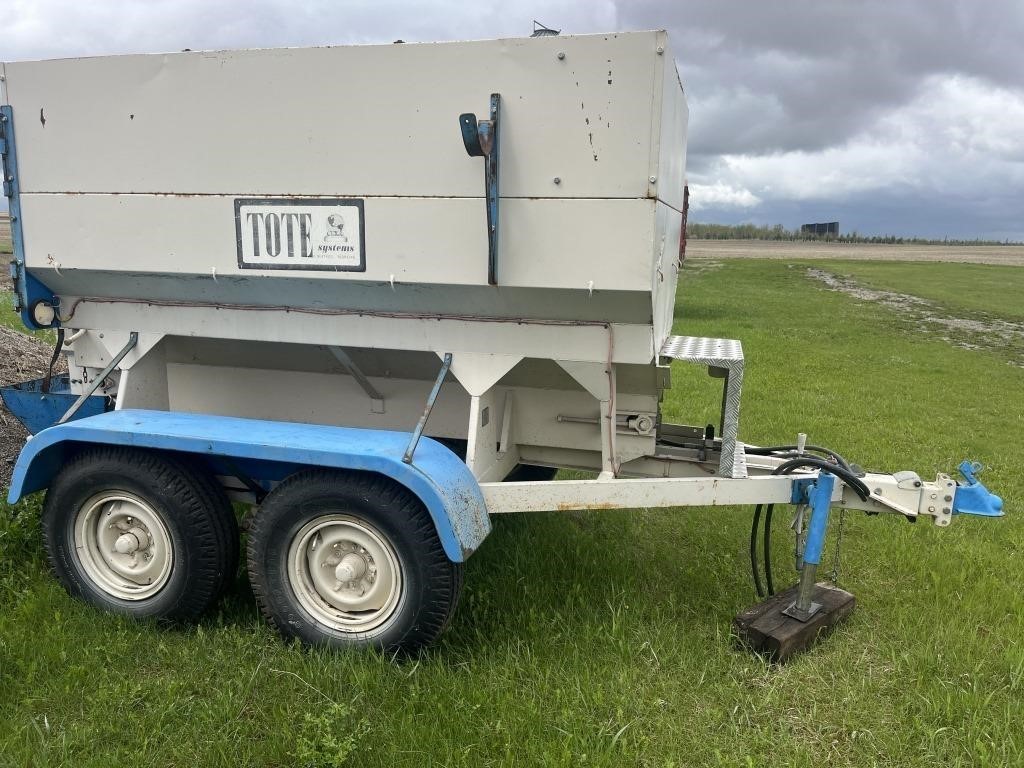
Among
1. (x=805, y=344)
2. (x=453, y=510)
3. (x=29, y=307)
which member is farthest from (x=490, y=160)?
(x=805, y=344)

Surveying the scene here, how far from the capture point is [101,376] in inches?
156

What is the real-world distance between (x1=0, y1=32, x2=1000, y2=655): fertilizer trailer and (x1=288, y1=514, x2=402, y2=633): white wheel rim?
0.01 meters

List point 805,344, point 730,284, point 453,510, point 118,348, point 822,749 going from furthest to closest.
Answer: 1. point 730,284
2. point 805,344
3. point 118,348
4. point 453,510
5. point 822,749

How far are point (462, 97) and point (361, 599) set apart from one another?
2.20 metres

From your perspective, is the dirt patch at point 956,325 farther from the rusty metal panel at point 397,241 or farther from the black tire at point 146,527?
the black tire at point 146,527

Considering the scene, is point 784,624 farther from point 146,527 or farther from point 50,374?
point 50,374

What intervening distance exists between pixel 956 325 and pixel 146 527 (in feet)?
61.5

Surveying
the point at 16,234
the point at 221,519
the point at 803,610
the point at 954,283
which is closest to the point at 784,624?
the point at 803,610

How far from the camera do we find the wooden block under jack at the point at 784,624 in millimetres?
3572

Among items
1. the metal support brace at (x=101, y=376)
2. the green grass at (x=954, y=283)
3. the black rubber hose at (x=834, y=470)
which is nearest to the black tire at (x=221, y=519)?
the metal support brace at (x=101, y=376)

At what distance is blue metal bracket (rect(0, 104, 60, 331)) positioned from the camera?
388 centimetres

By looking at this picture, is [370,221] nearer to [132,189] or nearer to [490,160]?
[490,160]

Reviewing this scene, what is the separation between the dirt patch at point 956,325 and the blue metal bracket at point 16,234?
14.5 meters

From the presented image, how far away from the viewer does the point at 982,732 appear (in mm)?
3061
